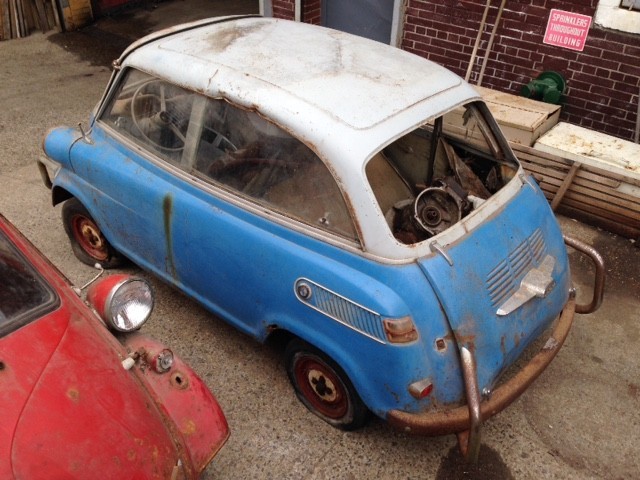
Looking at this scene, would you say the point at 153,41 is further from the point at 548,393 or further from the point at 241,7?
the point at 241,7

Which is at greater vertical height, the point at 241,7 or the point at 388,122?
the point at 388,122

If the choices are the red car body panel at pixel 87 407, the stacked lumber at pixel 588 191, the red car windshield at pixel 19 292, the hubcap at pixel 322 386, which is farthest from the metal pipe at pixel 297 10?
the red car windshield at pixel 19 292

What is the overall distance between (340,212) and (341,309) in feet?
1.57

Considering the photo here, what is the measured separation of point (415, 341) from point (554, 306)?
3.45ft

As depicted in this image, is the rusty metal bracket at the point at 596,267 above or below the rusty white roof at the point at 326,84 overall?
below

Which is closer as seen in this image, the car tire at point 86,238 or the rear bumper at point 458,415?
the rear bumper at point 458,415

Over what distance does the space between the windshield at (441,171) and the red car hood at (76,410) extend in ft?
5.12

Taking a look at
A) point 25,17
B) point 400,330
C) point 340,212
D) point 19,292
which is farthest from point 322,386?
point 25,17

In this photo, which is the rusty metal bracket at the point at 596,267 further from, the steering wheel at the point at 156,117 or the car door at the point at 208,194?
the steering wheel at the point at 156,117

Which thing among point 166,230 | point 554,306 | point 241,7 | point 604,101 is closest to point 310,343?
point 166,230

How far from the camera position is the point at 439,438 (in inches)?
132

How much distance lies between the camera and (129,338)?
274cm

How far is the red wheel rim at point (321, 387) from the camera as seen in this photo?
320cm

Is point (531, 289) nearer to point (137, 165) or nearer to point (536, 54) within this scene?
point (137, 165)
